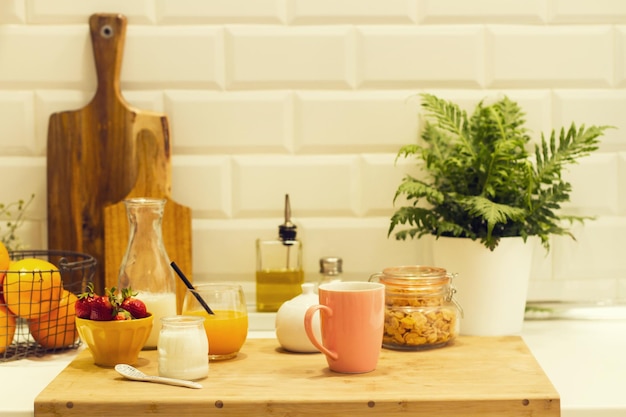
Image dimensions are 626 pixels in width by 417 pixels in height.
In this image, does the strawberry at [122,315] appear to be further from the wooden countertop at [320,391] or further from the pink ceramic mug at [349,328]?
the pink ceramic mug at [349,328]

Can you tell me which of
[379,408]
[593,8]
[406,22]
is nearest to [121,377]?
[379,408]

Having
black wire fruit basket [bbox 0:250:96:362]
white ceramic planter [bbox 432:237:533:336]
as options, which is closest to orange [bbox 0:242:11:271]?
black wire fruit basket [bbox 0:250:96:362]

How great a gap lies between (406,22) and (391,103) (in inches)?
6.5

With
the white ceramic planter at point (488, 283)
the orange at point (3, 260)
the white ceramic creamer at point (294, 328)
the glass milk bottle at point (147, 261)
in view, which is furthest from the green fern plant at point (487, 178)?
the orange at point (3, 260)

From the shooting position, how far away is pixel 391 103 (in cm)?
162

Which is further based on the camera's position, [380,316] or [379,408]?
[380,316]

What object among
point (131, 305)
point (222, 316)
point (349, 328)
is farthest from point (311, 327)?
point (131, 305)

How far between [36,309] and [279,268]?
47 centimetres

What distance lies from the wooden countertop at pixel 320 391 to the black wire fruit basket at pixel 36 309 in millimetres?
130

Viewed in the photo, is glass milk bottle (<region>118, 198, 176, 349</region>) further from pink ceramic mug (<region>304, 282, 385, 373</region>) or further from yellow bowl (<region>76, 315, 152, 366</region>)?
pink ceramic mug (<region>304, 282, 385, 373</region>)

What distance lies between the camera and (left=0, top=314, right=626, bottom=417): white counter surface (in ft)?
3.51

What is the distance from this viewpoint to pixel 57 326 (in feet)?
4.39

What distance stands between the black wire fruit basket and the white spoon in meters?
0.23

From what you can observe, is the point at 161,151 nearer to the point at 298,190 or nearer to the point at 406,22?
the point at 298,190
